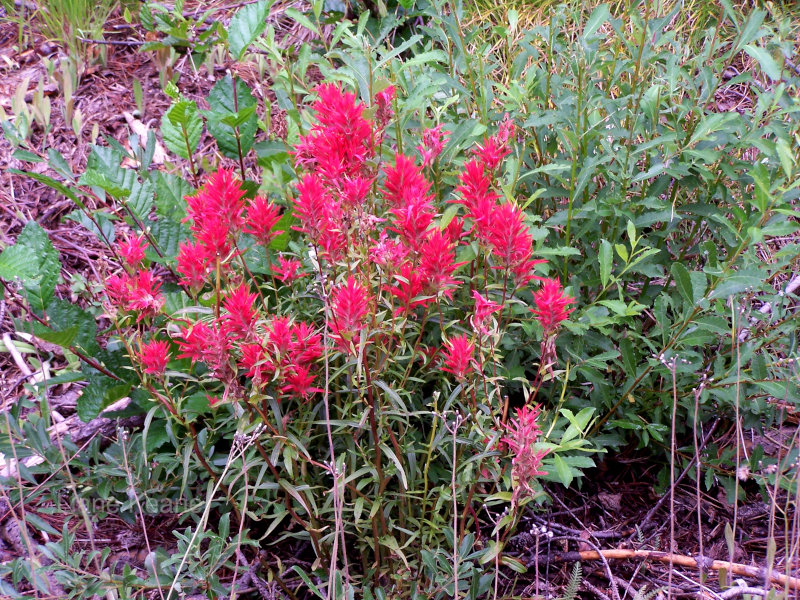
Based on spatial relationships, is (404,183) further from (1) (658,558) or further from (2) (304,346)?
(1) (658,558)

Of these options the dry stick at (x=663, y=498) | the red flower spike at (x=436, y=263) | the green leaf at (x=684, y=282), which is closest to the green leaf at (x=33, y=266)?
the red flower spike at (x=436, y=263)

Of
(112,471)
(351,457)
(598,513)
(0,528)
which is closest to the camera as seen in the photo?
(351,457)

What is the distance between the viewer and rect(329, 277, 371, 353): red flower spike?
4.63ft

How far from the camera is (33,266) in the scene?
210cm

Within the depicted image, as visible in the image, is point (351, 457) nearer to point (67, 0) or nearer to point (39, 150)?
point (39, 150)

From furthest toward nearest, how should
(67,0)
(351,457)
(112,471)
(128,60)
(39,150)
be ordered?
(128,60)
(67,0)
(39,150)
(112,471)
(351,457)

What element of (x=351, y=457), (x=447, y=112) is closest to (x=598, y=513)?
(x=351, y=457)

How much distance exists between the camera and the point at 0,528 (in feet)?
6.92

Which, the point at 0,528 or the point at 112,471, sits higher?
the point at 112,471

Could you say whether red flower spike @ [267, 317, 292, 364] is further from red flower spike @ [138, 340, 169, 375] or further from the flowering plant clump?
red flower spike @ [138, 340, 169, 375]

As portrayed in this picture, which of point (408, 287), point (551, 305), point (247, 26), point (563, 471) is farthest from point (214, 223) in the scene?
point (247, 26)

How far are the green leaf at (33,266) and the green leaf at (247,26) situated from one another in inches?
34.6

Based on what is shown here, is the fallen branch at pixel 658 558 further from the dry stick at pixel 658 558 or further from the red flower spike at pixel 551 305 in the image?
the red flower spike at pixel 551 305

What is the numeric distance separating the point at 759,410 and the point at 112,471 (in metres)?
1.82
